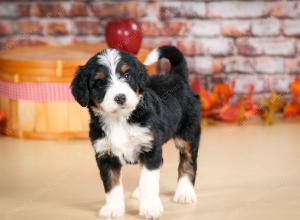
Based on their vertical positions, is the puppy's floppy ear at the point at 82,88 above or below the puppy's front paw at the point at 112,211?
above

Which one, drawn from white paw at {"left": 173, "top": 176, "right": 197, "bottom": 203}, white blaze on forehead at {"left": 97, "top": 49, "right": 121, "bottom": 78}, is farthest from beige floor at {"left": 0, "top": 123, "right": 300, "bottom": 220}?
white blaze on forehead at {"left": 97, "top": 49, "right": 121, "bottom": 78}

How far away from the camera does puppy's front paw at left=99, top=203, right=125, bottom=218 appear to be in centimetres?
224

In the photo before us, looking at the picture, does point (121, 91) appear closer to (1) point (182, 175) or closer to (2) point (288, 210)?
(1) point (182, 175)

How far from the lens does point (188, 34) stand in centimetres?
401

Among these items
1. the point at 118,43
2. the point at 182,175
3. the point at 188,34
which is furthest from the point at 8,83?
the point at 182,175

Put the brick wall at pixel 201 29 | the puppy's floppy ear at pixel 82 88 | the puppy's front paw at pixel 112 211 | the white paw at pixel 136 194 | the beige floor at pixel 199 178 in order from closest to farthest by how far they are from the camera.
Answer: the puppy's floppy ear at pixel 82 88
the puppy's front paw at pixel 112 211
the beige floor at pixel 199 178
the white paw at pixel 136 194
the brick wall at pixel 201 29

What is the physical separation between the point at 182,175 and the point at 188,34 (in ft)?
5.69

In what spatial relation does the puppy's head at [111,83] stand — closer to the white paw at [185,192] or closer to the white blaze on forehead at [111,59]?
the white blaze on forehead at [111,59]

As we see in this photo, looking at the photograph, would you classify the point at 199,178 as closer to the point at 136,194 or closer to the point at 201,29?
the point at 136,194

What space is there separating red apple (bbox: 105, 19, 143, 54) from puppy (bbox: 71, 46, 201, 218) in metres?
1.10

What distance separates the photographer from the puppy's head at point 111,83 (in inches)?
79.1

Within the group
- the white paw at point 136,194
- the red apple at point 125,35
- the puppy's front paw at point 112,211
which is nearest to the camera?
the puppy's front paw at point 112,211

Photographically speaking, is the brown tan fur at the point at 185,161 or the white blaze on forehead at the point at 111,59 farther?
the brown tan fur at the point at 185,161

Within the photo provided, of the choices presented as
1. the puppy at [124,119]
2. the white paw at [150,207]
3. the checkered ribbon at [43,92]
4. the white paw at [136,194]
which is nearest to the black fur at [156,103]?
the puppy at [124,119]
